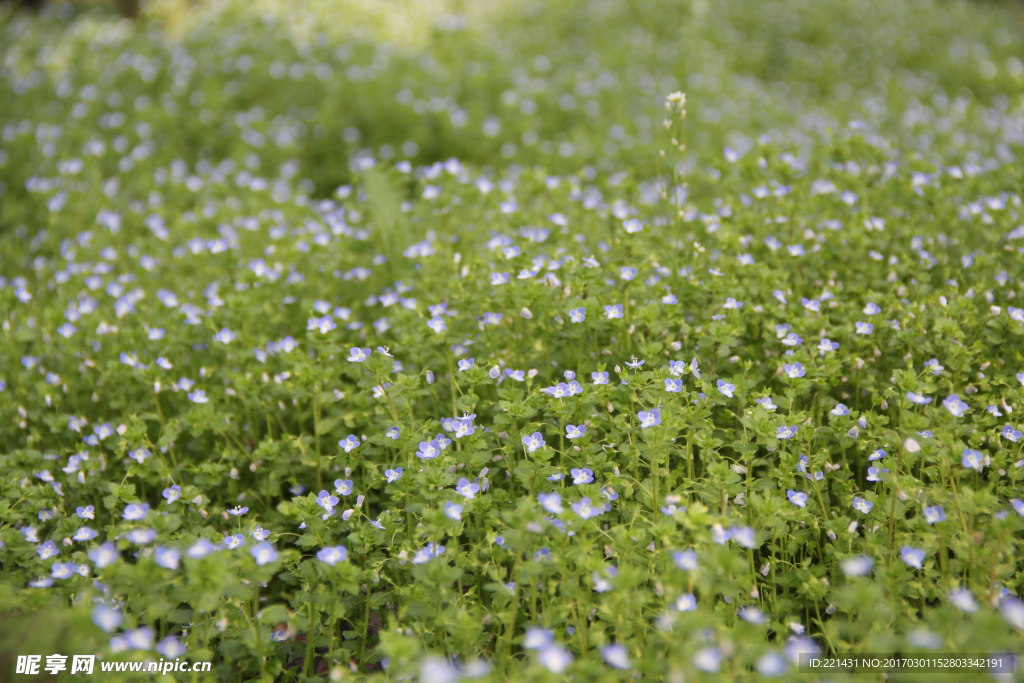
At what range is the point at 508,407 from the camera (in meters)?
2.77

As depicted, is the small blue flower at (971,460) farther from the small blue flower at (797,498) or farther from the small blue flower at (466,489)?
the small blue flower at (466,489)

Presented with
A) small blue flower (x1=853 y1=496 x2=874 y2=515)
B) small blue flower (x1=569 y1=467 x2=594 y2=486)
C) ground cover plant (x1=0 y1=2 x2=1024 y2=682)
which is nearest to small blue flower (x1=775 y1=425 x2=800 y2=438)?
ground cover plant (x1=0 y1=2 x2=1024 y2=682)

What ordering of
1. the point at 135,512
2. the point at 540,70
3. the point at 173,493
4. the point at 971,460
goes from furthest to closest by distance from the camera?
the point at 540,70 → the point at 173,493 → the point at 135,512 → the point at 971,460

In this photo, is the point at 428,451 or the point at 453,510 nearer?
the point at 453,510

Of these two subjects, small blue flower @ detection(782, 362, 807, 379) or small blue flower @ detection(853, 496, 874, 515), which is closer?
small blue flower @ detection(853, 496, 874, 515)

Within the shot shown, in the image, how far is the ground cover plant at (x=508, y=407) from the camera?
2205 millimetres

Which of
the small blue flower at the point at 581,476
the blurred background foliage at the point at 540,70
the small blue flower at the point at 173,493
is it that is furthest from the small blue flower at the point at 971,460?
the small blue flower at the point at 173,493

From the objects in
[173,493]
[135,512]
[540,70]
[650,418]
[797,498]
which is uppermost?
[650,418]

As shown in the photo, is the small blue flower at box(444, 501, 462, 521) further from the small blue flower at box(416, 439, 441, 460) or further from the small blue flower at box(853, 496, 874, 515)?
the small blue flower at box(853, 496, 874, 515)

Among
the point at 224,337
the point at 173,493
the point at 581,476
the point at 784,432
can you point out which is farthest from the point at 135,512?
the point at 784,432

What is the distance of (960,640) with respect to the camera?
6.40ft

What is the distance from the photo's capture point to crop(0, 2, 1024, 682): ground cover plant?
221cm

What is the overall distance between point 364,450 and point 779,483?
5.20 ft

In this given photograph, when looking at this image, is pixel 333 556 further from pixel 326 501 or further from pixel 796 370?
pixel 796 370
